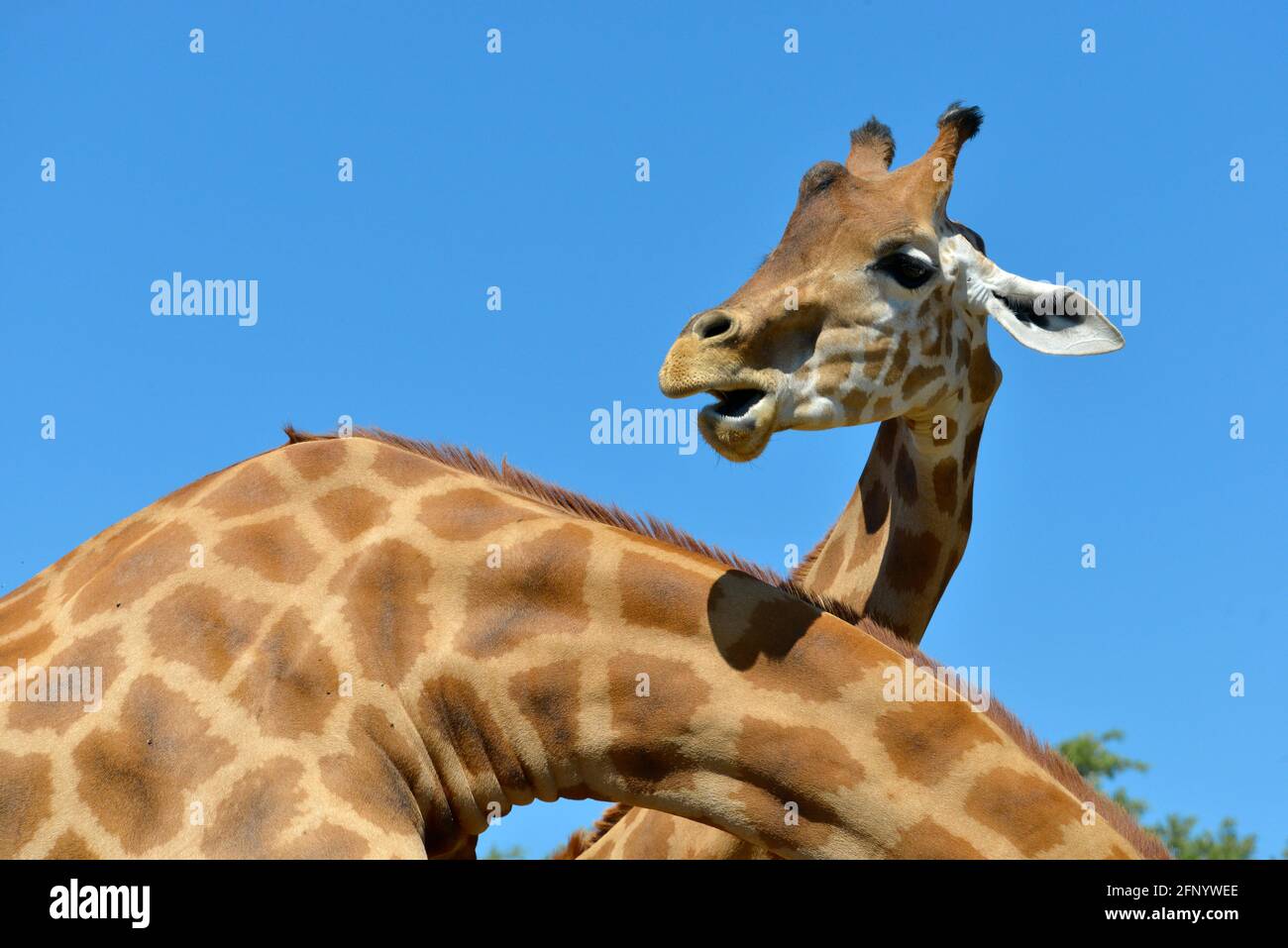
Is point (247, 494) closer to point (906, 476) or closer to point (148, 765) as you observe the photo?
point (148, 765)

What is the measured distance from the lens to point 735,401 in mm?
8070

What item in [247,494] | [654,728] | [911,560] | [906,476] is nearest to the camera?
[654,728]

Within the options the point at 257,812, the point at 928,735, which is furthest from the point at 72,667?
the point at 928,735

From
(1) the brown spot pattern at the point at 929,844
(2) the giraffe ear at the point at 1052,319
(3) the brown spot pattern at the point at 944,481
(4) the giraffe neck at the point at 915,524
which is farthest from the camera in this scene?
(3) the brown spot pattern at the point at 944,481

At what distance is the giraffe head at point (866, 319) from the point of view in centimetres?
802

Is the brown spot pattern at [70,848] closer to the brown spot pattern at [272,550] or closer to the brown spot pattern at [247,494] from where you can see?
the brown spot pattern at [272,550]

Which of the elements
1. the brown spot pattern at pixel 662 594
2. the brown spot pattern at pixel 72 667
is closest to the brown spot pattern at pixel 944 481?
the brown spot pattern at pixel 662 594

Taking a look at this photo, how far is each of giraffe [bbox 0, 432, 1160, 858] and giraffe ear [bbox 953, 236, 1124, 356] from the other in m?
2.66

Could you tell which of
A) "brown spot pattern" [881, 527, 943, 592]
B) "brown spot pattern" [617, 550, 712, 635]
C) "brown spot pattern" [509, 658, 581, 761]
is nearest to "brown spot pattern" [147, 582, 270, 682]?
"brown spot pattern" [509, 658, 581, 761]

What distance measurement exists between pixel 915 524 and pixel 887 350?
1.12m

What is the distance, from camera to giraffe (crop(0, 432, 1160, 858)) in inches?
260

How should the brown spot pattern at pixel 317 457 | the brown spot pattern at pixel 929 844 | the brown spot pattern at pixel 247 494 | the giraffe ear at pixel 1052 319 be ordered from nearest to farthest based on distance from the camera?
the brown spot pattern at pixel 929 844, the brown spot pattern at pixel 247 494, the brown spot pattern at pixel 317 457, the giraffe ear at pixel 1052 319

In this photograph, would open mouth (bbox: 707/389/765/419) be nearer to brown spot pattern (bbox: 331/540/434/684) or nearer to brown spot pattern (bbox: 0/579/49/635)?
brown spot pattern (bbox: 331/540/434/684)
